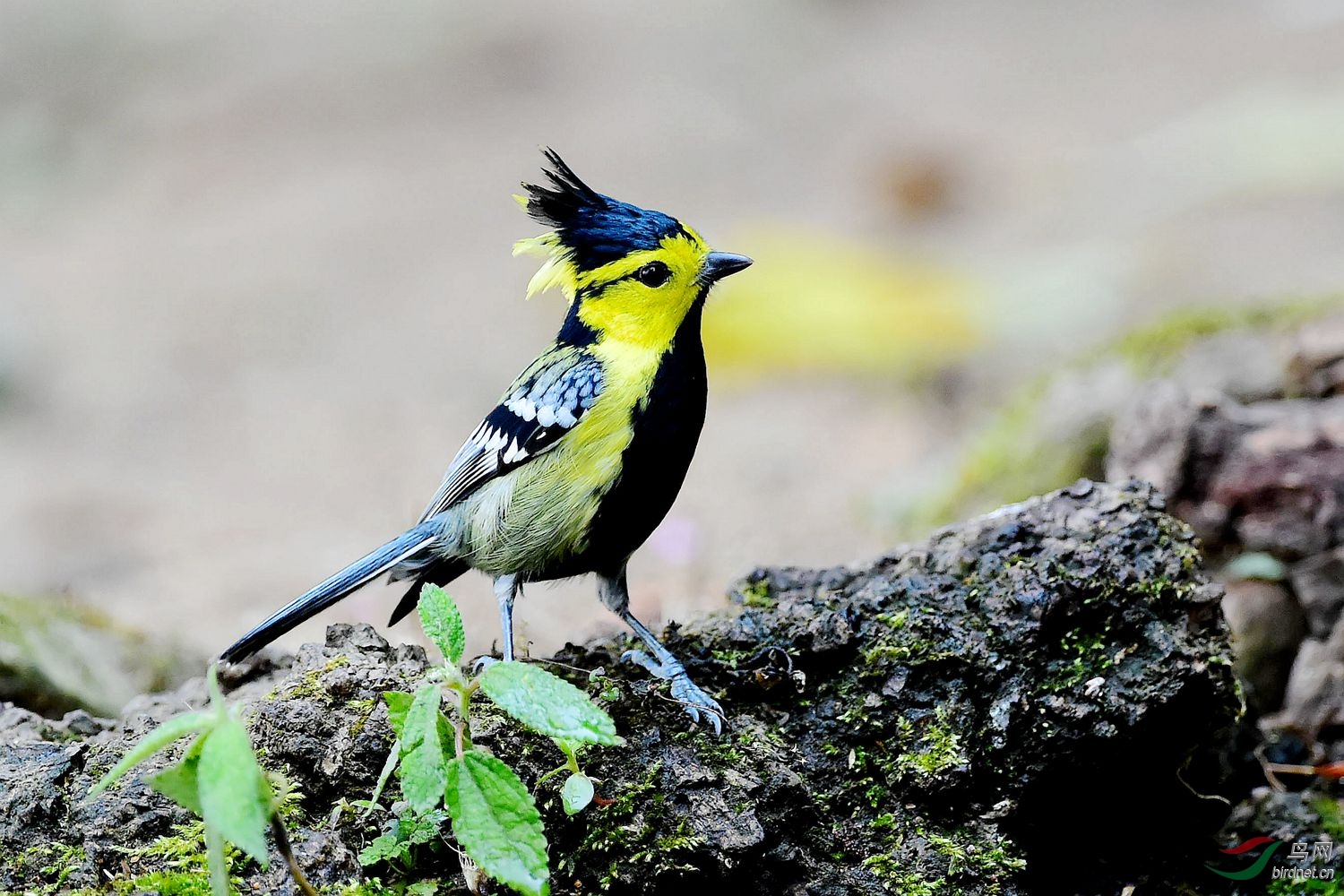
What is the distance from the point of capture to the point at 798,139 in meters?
12.9

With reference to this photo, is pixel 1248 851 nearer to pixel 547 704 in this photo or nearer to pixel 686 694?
pixel 686 694

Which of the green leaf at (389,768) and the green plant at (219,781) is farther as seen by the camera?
the green leaf at (389,768)

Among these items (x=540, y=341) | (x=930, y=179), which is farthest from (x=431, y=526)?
(x=930, y=179)

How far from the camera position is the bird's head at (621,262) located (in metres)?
3.27

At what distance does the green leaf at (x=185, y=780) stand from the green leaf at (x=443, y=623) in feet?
1.70

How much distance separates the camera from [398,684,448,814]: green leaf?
2.26 meters

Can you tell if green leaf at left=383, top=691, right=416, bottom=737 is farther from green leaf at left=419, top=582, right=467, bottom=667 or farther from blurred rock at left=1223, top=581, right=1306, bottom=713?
blurred rock at left=1223, top=581, right=1306, bottom=713

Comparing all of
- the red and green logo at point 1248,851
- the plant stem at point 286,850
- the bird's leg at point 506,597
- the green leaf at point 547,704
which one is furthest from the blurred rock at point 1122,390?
the plant stem at point 286,850

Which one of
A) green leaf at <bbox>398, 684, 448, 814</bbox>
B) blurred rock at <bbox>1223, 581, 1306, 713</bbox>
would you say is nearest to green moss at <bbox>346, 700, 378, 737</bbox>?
green leaf at <bbox>398, 684, 448, 814</bbox>

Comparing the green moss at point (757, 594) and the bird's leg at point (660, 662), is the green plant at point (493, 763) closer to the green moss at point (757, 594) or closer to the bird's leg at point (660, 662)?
the bird's leg at point (660, 662)

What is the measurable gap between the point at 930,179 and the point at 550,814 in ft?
32.7

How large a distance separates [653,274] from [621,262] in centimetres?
9

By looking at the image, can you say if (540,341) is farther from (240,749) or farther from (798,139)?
(240,749)

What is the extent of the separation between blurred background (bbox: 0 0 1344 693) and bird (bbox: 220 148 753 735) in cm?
46
